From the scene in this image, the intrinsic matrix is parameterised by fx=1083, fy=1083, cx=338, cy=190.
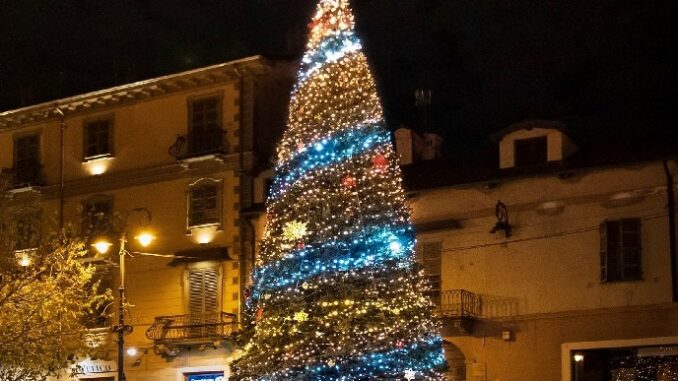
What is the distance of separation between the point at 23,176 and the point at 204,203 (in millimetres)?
8090

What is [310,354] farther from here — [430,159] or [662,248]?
[430,159]

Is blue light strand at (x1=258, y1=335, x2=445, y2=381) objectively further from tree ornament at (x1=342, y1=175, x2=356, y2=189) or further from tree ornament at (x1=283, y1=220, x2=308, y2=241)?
tree ornament at (x1=342, y1=175, x2=356, y2=189)

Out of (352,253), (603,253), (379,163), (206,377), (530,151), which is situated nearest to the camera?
(352,253)

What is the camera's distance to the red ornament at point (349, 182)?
20047 millimetres

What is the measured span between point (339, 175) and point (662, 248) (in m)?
10.1

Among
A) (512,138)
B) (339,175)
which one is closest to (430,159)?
(512,138)

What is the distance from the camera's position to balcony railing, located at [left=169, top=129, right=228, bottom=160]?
34.6 m

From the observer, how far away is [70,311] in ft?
97.5

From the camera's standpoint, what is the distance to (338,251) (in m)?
19.8

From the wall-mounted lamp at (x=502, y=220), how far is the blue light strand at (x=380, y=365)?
9.19 metres

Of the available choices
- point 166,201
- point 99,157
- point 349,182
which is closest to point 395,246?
point 349,182

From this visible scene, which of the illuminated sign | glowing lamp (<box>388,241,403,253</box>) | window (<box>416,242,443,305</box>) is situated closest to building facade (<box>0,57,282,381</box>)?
the illuminated sign

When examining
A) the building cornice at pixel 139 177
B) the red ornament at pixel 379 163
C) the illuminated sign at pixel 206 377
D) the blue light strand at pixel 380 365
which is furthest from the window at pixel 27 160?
the blue light strand at pixel 380 365

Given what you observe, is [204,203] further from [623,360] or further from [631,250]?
[623,360]
